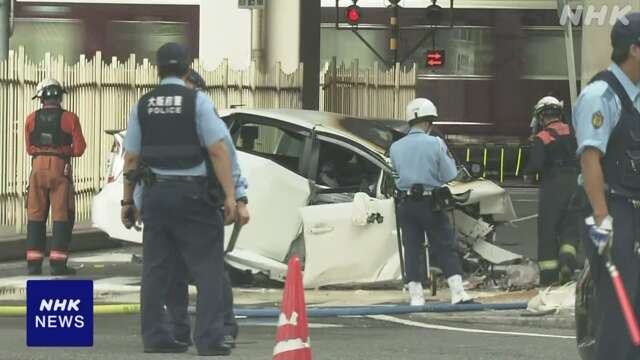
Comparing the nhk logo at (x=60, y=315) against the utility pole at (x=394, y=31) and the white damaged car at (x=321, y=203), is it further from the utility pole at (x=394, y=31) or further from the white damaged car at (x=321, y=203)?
the utility pole at (x=394, y=31)

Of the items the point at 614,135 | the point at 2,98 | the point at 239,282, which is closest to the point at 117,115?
the point at 2,98

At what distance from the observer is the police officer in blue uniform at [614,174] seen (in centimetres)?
641

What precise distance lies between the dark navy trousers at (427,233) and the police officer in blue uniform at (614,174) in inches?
207

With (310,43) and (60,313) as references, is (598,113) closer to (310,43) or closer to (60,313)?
(60,313)

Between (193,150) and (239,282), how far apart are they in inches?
212

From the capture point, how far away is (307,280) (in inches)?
515

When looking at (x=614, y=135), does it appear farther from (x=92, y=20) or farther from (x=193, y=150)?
(x=92, y=20)

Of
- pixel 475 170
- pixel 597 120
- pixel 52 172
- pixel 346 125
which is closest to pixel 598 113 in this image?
pixel 597 120

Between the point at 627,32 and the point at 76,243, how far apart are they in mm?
11698

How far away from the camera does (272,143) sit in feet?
45.9

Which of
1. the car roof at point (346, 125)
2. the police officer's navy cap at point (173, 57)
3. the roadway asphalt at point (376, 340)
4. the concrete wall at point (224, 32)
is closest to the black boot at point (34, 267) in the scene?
the car roof at point (346, 125)

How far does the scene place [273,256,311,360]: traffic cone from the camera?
725 centimetres

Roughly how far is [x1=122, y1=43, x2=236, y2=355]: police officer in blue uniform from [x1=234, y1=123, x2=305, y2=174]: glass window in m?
4.90

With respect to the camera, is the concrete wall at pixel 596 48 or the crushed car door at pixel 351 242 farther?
the concrete wall at pixel 596 48
